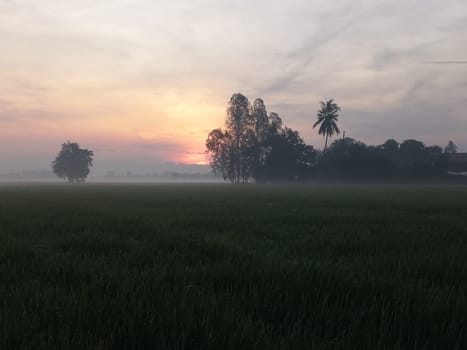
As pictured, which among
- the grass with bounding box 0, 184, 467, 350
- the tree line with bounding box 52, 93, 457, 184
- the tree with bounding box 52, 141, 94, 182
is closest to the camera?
the grass with bounding box 0, 184, 467, 350

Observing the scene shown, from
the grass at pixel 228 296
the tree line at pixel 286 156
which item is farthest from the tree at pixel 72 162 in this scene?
the grass at pixel 228 296

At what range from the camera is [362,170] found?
80375 millimetres

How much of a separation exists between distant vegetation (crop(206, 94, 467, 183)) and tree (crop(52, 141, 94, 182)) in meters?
72.2

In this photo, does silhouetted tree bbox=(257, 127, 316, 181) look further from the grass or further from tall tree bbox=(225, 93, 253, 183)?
the grass

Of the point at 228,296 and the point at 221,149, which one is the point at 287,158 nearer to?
the point at 221,149

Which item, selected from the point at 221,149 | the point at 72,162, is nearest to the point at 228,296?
the point at 221,149

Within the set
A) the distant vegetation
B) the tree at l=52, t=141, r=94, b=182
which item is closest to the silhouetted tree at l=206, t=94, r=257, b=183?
the distant vegetation

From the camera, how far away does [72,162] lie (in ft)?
426

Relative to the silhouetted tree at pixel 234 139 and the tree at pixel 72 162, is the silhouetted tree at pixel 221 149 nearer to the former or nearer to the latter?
the silhouetted tree at pixel 234 139

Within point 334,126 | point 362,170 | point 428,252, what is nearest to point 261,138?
point 334,126

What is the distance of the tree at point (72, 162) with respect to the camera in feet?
423

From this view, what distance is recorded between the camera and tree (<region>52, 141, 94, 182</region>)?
129 metres

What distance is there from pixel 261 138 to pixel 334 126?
18.9m

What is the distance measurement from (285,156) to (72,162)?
8915 centimetres
